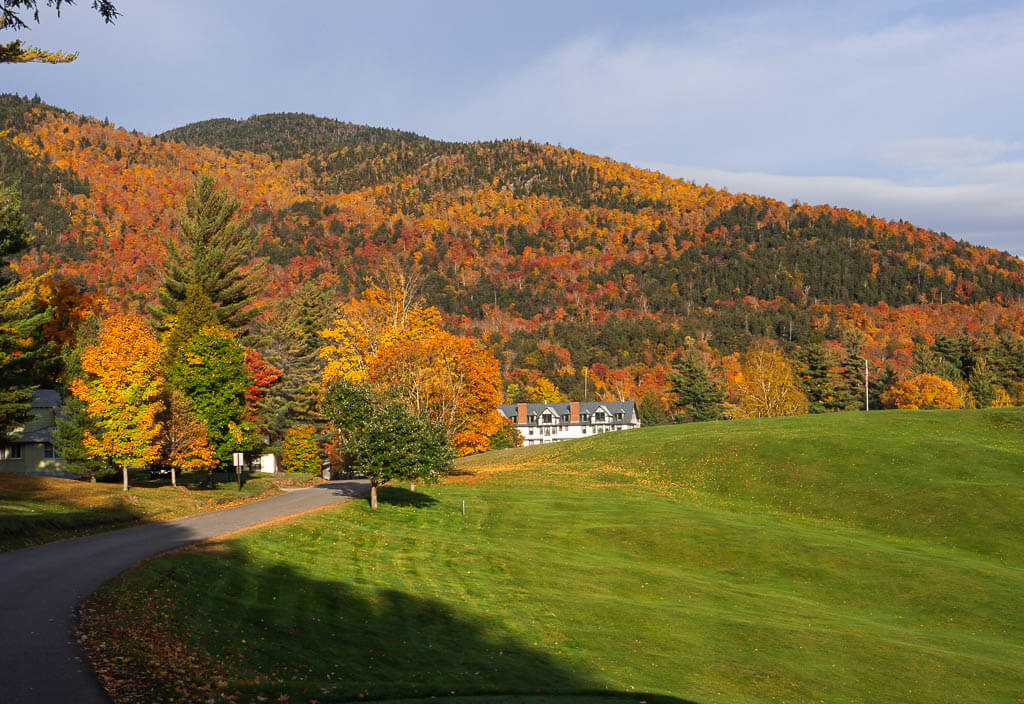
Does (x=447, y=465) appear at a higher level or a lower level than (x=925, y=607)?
higher

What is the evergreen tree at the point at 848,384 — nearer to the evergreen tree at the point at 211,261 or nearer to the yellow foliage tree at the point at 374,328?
the yellow foliage tree at the point at 374,328

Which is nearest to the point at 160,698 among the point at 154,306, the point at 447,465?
the point at 447,465

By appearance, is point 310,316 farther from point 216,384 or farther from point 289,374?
point 216,384

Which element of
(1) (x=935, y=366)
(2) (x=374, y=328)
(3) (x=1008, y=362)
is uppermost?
(2) (x=374, y=328)

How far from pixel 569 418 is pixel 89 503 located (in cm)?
13565

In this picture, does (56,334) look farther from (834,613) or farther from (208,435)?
(834,613)

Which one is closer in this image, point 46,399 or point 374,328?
point 374,328

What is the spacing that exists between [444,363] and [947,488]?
1463 inches

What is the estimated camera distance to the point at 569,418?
17062 centimetres

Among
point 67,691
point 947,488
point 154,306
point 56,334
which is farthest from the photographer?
point 56,334

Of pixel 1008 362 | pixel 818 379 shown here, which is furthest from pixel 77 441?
pixel 1008 362

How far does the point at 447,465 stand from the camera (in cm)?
4541

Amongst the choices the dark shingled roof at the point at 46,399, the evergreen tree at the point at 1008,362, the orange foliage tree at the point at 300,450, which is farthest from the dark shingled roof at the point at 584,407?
the dark shingled roof at the point at 46,399

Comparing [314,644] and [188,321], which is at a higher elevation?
[188,321]
